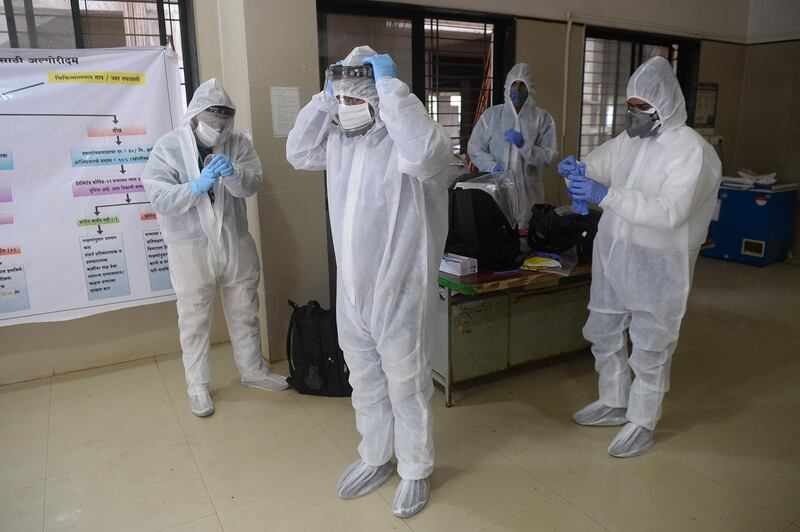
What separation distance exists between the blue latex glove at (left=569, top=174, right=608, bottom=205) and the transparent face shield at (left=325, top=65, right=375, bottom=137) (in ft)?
2.69

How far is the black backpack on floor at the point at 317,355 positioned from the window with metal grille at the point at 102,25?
1.39m

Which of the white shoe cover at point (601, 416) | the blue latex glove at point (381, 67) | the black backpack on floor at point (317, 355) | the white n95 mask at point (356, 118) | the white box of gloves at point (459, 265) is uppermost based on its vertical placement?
the blue latex glove at point (381, 67)

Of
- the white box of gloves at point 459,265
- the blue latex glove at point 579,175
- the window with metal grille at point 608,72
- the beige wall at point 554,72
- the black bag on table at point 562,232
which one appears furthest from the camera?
the window with metal grille at point 608,72

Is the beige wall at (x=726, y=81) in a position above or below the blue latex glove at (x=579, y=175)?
above

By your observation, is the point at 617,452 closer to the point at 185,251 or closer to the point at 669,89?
the point at 669,89

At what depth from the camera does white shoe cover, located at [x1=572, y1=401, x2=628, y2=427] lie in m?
2.41

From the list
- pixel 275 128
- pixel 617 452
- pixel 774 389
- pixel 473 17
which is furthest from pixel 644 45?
pixel 617 452

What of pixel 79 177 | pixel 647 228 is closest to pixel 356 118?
pixel 647 228

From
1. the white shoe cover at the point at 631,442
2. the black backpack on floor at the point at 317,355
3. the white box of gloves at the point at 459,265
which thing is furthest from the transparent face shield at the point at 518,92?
the white shoe cover at the point at 631,442

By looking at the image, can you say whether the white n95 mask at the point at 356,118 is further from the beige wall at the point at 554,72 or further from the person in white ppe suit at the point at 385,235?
the beige wall at the point at 554,72

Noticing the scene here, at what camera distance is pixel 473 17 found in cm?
370

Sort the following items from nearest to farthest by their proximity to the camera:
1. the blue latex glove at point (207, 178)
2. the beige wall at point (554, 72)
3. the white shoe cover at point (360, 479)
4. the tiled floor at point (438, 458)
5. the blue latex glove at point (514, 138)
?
the tiled floor at point (438, 458), the white shoe cover at point (360, 479), the blue latex glove at point (207, 178), the blue latex glove at point (514, 138), the beige wall at point (554, 72)

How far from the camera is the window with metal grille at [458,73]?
3662 millimetres

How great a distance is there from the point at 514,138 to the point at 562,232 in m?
0.93
